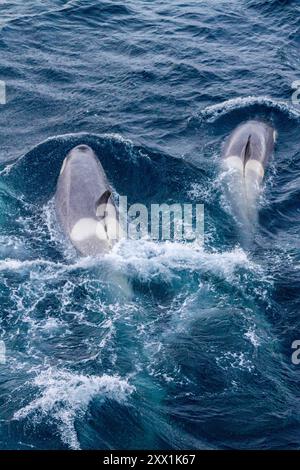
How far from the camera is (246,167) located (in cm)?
3459

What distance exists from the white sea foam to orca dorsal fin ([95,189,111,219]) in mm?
8494

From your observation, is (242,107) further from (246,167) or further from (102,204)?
(102,204)

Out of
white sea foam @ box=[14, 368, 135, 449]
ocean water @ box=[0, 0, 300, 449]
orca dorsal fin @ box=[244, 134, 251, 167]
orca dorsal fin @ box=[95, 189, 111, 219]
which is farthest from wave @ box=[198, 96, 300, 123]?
white sea foam @ box=[14, 368, 135, 449]

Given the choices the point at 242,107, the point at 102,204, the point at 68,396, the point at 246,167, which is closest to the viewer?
the point at 68,396

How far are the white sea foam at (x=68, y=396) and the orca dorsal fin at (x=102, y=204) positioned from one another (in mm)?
Answer: 8494

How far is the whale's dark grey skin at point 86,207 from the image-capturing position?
29672 millimetres

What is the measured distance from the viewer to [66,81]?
43344 mm

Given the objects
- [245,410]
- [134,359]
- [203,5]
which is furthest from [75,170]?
[203,5]

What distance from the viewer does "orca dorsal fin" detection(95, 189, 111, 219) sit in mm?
29936

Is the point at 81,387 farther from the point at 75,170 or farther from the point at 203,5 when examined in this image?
the point at 203,5

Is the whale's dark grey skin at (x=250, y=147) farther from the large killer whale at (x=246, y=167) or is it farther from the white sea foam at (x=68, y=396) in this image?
the white sea foam at (x=68, y=396)

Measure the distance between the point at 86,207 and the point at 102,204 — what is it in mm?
801

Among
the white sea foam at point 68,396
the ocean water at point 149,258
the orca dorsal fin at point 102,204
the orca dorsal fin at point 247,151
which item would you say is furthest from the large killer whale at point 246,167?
the white sea foam at point 68,396

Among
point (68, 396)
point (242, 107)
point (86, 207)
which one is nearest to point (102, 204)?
point (86, 207)
